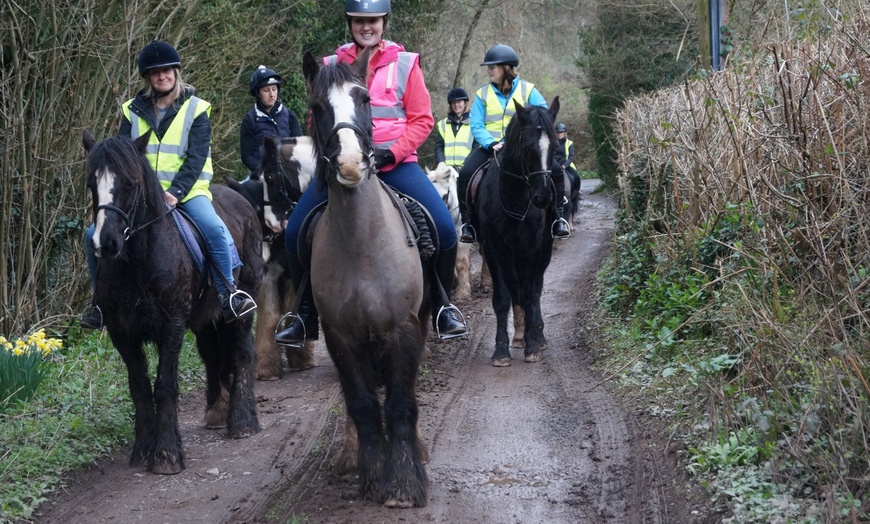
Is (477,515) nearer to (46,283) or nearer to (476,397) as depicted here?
(476,397)

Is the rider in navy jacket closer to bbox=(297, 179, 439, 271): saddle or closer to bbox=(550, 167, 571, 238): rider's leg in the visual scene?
bbox=(550, 167, 571, 238): rider's leg

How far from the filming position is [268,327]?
954 cm

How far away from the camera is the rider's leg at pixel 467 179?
1123cm

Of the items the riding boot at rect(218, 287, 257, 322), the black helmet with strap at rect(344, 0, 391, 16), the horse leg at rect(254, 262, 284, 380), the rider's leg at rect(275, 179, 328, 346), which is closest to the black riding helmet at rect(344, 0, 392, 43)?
the black helmet with strap at rect(344, 0, 391, 16)

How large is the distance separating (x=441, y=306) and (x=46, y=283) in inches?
226

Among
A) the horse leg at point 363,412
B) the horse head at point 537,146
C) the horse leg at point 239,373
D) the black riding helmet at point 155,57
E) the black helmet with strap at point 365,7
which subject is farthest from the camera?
the horse head at point 537,146

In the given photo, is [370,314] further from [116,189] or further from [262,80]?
[262,80]

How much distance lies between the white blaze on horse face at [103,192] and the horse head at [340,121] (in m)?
1.57

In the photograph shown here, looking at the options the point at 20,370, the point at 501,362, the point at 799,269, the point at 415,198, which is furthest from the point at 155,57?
the point at 799,269

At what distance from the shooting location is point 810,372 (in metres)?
5.16

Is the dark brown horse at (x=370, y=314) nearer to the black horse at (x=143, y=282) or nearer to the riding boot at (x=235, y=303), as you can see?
the black horse at (x=143, y=282)

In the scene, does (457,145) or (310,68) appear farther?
(457,145)

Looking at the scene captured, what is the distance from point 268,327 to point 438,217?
3762 mm

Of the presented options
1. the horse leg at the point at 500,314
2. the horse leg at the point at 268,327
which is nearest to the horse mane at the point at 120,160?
the horse leg at the point at 268,327
